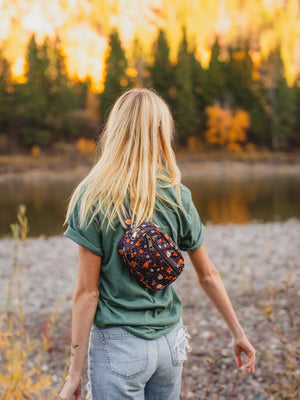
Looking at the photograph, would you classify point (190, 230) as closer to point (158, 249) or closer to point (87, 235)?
point (158, 249)

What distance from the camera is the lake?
627 inches

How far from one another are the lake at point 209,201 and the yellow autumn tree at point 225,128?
11.1m

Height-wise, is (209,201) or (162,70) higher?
(162,70)

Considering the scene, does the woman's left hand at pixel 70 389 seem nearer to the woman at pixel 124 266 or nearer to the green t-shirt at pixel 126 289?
the woman at pixel 124 266

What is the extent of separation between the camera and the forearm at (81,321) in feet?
5.40

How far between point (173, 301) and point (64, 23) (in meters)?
126

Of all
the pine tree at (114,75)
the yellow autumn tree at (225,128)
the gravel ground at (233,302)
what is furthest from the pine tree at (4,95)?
the gravel ground at (233,302)

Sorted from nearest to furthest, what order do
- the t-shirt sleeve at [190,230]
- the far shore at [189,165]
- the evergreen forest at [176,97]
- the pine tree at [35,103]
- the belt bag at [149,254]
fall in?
1. the belt bag at [149,254]
2. the t-shirt sleeve at [190,230]
3. the far shore at [189,165]
4. the pine tree at [35,103]
5. the evergreen forest at [176,97]

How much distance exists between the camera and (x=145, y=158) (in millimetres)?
1643

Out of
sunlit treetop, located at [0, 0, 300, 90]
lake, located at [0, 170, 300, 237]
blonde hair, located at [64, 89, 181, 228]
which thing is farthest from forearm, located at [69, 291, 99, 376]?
sunlit treetop, located at [0, 0, 300, 90]

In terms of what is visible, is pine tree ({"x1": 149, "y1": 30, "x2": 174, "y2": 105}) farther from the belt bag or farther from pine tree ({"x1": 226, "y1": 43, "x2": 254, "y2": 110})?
the belt bag

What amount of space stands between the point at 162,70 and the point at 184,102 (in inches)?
193

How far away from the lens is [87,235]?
1586mm

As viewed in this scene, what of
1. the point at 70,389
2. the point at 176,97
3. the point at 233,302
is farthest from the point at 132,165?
the point at 176,97
